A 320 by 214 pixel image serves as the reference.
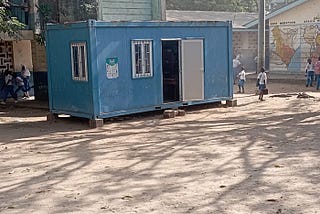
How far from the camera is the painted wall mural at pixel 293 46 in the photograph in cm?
2559

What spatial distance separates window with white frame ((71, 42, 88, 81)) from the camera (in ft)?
40.2

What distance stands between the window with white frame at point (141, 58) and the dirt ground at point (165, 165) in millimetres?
1226

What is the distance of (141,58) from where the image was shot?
513 inches

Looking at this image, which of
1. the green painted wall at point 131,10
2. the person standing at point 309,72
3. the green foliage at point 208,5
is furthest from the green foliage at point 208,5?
the green painted wall at point 131,10

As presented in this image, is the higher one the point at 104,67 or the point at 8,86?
the point at 104,67

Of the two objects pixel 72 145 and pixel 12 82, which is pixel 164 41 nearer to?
pixel 72 145

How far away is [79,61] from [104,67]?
2.29ft

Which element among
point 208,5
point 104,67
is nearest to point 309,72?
point 104,67

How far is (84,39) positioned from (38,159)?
4159mm

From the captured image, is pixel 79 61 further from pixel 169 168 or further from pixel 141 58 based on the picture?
pixel 169 168

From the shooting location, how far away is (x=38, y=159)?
8781mm

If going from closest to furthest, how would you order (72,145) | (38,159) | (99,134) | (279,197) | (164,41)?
(279,197)
(38,159)
(72,145)
(99,134)
(164,41)

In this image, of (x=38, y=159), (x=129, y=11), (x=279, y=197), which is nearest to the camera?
(x=279, y=197)

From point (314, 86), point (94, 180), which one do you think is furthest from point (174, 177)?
point (314, 86)
